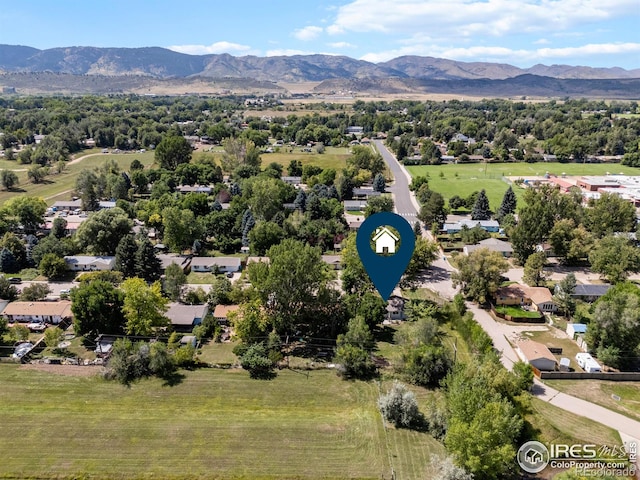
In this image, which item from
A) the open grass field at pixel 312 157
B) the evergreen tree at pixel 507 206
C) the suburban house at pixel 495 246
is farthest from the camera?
the open grass field at pixel 312 157

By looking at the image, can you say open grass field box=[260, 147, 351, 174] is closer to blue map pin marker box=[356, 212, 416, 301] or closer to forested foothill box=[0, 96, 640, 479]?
forested foothill box=[0, 96, 640, 479]

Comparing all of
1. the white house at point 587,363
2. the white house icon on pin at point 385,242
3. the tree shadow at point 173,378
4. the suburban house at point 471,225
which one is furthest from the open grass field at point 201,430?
the suburban house at point 471,225

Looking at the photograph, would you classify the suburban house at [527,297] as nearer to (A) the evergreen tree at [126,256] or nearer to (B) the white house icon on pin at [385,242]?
(B) the white house icon on pin at [385,242]

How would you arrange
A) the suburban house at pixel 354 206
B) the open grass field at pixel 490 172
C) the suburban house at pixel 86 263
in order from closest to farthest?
the suburban house at pixel 86 263
the suburban house at pixel 354 206
the open grass field at pixel 490 172

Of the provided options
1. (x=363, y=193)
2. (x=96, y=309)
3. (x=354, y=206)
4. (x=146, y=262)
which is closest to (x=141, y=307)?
(x=96, y=309)

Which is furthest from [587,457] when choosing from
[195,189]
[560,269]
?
[195,189]

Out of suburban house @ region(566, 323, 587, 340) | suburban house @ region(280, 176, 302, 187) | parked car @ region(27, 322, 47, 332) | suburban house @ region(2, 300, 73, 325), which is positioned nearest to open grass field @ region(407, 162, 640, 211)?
suburban house @ region(280, 176, 302, 187)
